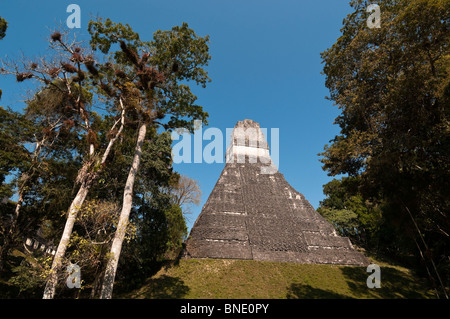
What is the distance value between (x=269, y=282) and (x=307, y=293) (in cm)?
238

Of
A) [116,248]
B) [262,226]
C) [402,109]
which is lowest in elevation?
[262,226]

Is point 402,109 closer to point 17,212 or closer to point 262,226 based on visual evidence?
point 262,226

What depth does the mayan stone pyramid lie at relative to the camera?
17.9 metres

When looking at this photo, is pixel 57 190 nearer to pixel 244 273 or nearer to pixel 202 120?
pixel 202 120

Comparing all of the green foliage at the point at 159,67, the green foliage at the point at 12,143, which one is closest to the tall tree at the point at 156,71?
the green foliage at the point at 159,67

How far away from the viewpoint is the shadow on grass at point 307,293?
11.9 m

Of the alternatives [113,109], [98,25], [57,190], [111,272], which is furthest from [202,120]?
[57,190]

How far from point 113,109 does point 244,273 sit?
12807 mm

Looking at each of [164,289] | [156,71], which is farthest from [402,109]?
[164,289]

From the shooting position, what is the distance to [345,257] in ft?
60.5

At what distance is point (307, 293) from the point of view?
12461 mm

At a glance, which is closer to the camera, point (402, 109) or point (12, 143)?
point (402, 109)

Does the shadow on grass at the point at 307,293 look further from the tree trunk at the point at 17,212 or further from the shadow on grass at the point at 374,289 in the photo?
the tree trunk at the point at 17,212

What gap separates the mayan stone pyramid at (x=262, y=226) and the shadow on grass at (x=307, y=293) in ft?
14.1
